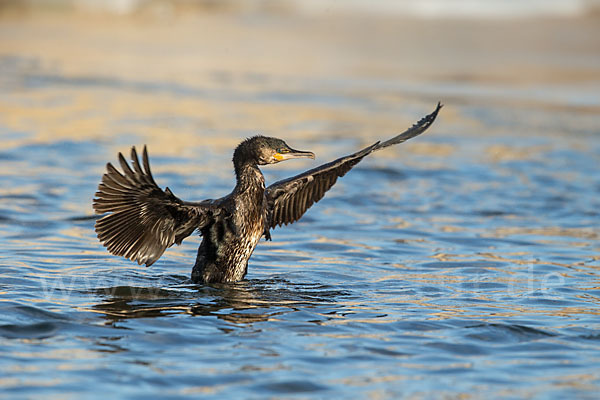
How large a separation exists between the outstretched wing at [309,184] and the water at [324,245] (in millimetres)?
514

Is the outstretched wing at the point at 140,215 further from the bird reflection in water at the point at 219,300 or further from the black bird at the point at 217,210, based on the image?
the bird reflection in water at the point at 219,300

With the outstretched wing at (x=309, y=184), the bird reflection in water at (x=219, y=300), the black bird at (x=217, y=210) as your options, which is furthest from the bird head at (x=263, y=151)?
the bird reflection in water at (x=219, y=300)

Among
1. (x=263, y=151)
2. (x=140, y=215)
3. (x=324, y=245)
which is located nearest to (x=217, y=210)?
(x=263, y=151)

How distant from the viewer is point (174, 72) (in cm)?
1953

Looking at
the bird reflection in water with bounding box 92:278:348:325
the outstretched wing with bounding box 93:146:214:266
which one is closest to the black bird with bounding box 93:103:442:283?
the outstretched wing with bounding box 93:146:214:266

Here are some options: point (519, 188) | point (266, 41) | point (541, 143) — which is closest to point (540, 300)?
point (519, 188)

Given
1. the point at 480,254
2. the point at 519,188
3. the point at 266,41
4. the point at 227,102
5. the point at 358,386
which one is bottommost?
the point at 358,386

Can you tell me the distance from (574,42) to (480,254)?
1486cm

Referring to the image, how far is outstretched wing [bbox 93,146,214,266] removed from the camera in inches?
258

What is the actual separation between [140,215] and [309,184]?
66.5 inches

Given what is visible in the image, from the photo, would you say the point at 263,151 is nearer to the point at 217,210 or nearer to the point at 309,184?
the point at 217,210

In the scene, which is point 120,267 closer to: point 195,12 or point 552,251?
point 552,251

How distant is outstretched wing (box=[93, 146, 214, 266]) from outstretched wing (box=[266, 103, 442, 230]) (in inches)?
33.3

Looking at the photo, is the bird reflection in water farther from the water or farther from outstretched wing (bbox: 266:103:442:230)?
outstretched wing (bbox: 266:103:442:230)
